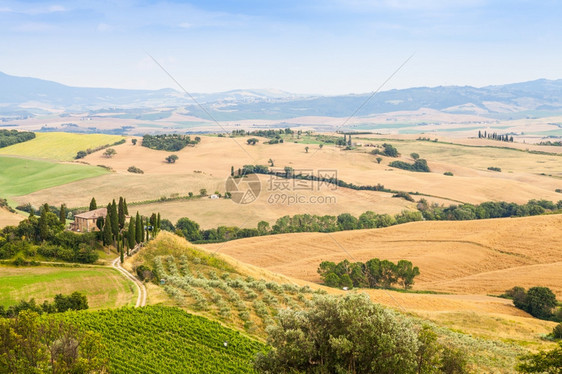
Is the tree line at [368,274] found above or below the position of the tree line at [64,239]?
below

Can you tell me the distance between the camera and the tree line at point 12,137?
176m

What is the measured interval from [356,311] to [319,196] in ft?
302

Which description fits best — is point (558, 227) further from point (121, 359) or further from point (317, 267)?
point (121, 359)

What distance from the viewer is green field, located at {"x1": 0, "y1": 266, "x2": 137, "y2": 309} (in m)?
37.6

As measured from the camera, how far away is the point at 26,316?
2362 centimetres

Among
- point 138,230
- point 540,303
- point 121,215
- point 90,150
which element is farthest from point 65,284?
point 90,150

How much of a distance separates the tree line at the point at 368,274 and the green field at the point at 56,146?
5038 inches

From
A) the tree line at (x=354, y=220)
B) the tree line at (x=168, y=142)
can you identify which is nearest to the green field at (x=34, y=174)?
the tree line at (x=168, y=142)

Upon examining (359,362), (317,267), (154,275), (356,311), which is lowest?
(317,267)

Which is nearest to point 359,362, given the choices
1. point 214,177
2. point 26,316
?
point 26,316

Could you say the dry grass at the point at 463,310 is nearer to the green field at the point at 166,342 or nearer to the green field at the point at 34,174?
the green field at the point at 166,342

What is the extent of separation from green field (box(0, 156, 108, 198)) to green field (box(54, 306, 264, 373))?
95893 mm

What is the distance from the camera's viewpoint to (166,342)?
29547mm

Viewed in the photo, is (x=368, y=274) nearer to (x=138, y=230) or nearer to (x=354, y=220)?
(x=138, y=230)
